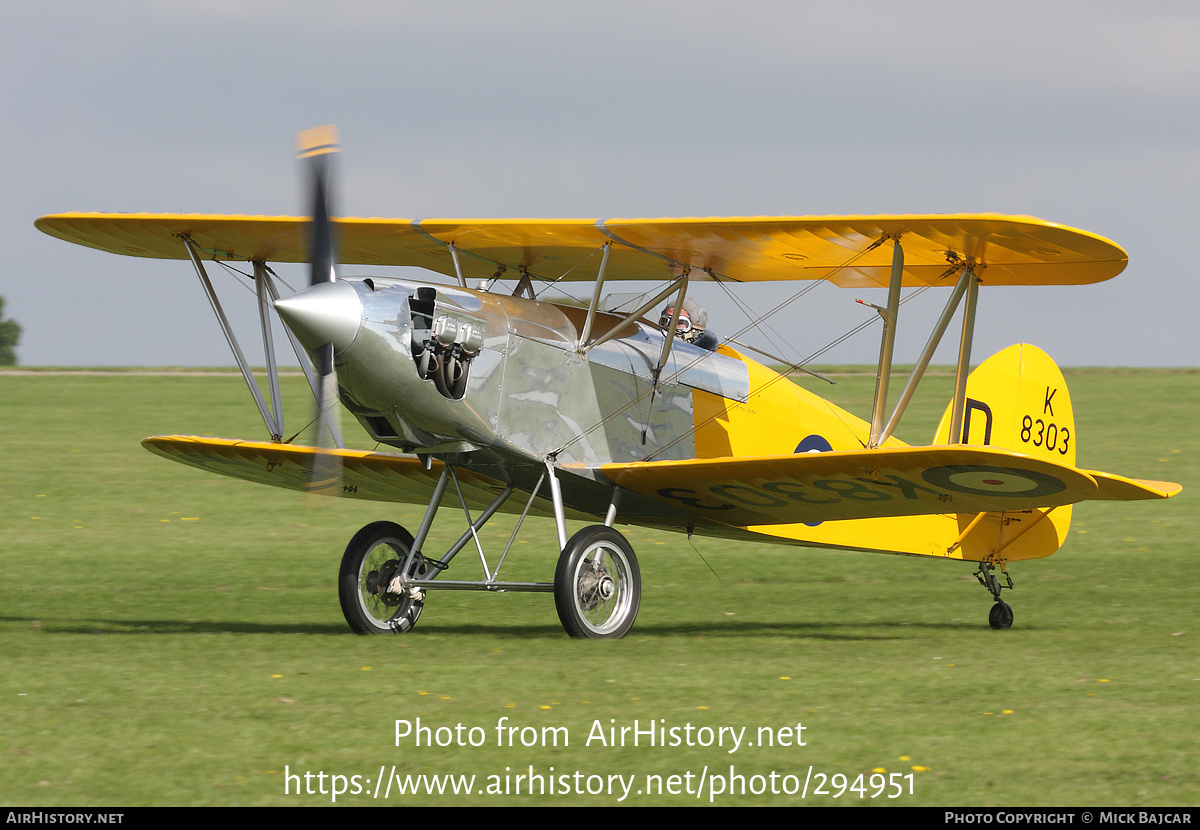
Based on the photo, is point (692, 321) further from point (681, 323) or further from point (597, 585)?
point (597, 585)

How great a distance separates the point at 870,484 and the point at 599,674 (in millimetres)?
3098

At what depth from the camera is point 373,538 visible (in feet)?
38.3

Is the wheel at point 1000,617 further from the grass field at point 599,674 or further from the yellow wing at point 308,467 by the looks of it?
the yellow wing at point 308,467

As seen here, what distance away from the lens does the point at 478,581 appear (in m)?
11.4

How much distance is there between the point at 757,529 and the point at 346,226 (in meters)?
4.51

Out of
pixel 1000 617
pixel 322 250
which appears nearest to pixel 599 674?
pixel 322 250

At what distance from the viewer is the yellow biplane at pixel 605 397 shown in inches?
408

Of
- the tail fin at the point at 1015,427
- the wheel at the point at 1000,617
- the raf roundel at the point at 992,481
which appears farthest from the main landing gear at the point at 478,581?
the tail fin at the point at 1015,427

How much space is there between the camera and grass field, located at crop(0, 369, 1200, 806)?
20.9ft

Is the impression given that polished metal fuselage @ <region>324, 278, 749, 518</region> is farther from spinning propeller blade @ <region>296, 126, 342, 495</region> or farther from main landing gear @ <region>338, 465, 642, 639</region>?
main landing gear @ <region>338, 465, 642, 639</region>

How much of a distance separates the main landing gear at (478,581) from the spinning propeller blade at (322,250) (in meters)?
0.79

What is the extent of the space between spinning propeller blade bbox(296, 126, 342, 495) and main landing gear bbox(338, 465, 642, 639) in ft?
2.59

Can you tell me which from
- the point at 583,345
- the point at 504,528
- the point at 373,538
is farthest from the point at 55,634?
the point at 504,528

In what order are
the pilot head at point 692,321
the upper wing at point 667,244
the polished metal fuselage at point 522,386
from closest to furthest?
the polished metal fuselage at point 522,386, the upper wing at point 667,244, the pilot head at point 692,321
